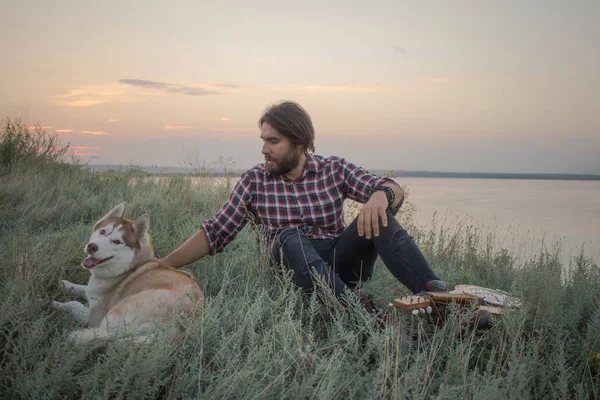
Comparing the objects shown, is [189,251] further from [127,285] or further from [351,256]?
[351,256]

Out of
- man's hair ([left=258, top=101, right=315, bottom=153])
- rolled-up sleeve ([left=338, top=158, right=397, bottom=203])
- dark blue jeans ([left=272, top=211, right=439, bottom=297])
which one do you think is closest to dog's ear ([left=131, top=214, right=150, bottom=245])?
dark blue jeans ([left=272, top=211, right=439, bottom=297])

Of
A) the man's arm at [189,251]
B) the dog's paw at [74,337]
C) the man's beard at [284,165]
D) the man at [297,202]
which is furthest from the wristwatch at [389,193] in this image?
the dog's paw at [74,337]

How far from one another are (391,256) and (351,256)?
0.51m

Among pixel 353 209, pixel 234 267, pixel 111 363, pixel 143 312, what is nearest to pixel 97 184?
pixel 353 209

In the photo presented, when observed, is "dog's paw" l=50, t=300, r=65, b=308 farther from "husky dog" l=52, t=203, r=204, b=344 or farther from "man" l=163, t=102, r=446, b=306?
"man" l=163, t=102, r=446, b=306

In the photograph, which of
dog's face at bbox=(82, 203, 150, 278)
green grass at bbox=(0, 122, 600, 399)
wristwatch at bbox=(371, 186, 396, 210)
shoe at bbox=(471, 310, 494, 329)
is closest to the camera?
green grass at bbox=(0, 122, 600, 399)

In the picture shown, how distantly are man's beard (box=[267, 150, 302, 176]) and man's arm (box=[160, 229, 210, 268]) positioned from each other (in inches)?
32.6

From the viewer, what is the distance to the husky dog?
3104 mm

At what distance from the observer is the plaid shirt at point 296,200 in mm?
4305

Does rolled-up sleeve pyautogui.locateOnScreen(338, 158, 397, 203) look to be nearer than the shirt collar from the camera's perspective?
Yes

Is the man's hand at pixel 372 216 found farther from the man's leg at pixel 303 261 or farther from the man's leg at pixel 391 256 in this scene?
A: the man's leg at pixel 303 261

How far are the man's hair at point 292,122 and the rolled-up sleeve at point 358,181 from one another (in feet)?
1.29

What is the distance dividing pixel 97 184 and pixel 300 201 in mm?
6291

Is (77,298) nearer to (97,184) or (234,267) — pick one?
(234,267)
